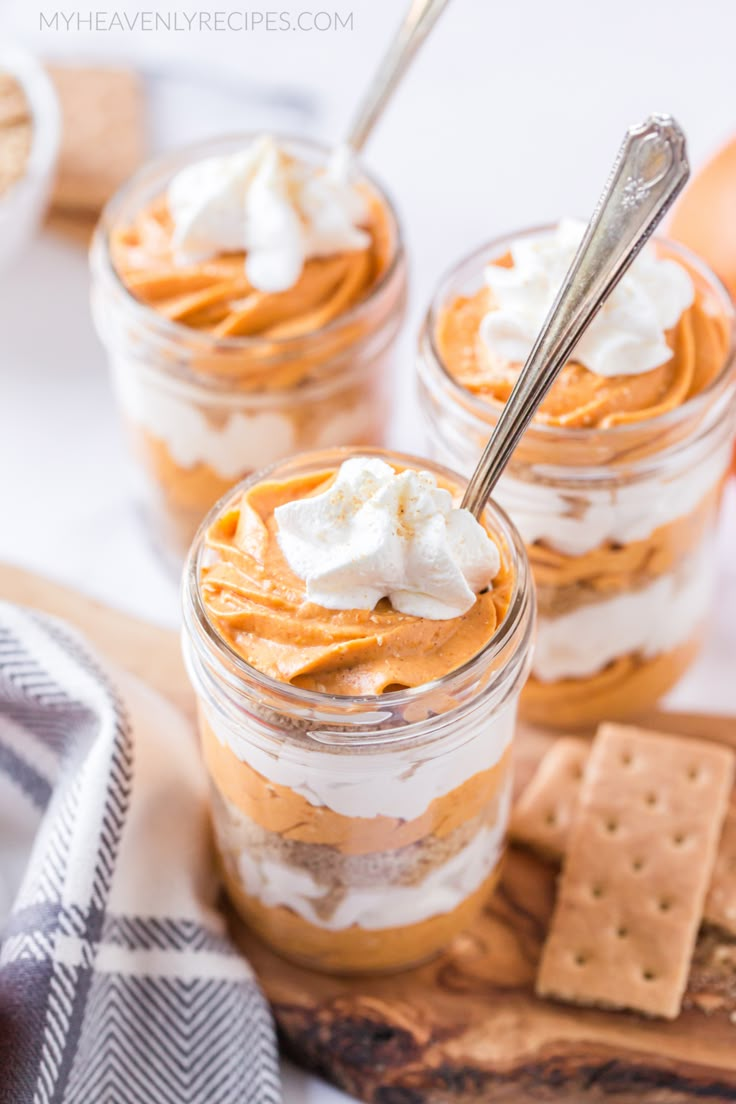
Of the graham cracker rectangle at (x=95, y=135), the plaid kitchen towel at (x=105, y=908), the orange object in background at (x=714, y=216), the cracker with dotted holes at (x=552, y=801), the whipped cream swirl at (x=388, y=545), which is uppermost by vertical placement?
the orange object in background at (x=714, y=216)

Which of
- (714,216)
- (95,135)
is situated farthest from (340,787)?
(95,135)

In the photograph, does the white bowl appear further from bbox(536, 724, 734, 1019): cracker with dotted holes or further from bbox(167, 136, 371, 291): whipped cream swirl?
bbox(536, 724, 734, 1019): cracker with dotted holes

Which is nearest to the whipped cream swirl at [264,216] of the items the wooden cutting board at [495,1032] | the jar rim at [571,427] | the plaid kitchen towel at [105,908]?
the jar rim at [571,427]

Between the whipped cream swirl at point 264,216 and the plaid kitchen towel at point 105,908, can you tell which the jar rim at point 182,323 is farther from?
the plaid kitchen towel at point 105,908

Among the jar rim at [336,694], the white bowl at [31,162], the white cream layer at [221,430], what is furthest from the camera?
the white bowl at [31,162]

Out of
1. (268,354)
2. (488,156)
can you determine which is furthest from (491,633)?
(488,156)

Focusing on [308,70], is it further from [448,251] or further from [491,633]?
[491,633]

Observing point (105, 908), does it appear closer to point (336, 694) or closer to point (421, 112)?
point (336, 694)
